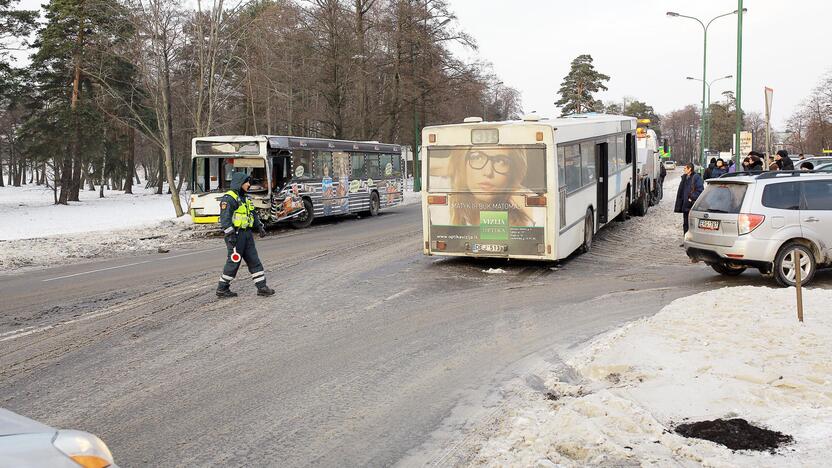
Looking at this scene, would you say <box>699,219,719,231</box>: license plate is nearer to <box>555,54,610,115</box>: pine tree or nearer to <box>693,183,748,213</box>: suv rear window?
<box>693,183,748,213</box>: suv rear window

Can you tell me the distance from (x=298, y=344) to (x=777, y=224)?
7.48m

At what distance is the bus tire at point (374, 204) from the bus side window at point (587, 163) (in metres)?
13.7

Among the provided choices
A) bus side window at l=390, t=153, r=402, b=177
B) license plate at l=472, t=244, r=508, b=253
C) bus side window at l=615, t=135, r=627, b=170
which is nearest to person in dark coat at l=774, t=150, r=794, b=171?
bus side window at l=615, t=135, r=627, b=170

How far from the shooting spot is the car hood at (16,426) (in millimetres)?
2750

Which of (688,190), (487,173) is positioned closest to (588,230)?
(487,173)

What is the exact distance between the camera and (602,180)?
54.6 ft

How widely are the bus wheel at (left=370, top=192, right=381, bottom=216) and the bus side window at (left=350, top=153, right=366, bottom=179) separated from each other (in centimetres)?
111

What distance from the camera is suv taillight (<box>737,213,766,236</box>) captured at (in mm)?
10672

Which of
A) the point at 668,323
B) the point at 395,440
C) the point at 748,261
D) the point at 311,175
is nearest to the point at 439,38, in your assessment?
the point at 311,175

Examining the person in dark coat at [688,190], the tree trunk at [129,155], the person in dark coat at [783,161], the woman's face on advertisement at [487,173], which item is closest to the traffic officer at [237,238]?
the woman's face on advertisement at [487,173]

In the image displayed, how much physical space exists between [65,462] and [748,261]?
1036cm

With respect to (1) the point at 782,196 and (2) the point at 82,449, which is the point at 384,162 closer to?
(1) the point at 782,196

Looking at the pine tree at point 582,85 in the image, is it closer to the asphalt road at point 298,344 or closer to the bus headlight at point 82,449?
the asphalt road at point 298,344

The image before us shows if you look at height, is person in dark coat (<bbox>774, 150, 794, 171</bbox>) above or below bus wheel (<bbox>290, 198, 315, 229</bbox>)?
above
